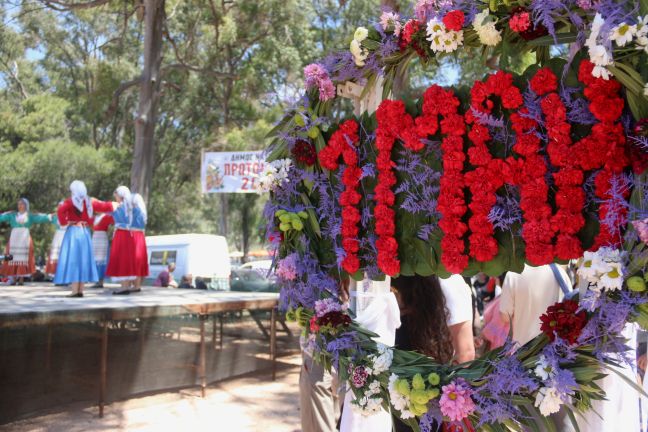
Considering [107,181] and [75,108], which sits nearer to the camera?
[107,181]

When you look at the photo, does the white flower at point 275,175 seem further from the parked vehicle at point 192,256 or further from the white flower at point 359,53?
the parked vehicle at point 192,256

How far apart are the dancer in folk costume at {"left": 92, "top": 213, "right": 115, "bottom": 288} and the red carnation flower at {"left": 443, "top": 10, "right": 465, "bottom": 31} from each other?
7457 mm

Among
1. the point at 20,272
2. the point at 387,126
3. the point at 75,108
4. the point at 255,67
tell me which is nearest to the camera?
the point at 387,126

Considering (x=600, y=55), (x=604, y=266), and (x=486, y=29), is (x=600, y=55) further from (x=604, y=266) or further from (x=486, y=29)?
(x=604, y=266)

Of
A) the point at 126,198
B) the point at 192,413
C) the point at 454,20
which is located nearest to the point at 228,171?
the point at 126,198

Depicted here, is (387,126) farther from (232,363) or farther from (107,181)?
(107,181)

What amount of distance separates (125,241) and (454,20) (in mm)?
6983

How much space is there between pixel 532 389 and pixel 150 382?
568 centimetres

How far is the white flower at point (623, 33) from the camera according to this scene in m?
1.67

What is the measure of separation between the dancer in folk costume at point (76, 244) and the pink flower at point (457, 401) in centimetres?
659

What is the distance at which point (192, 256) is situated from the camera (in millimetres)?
17078

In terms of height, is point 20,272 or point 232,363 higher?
point 20,272

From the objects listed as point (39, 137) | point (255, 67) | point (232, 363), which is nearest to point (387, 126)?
point (232, 363)

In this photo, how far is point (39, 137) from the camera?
2341cm
